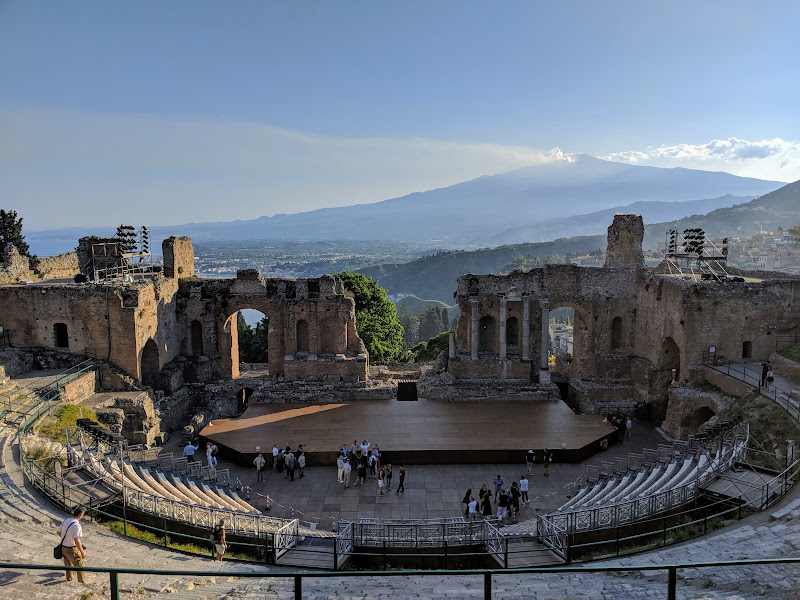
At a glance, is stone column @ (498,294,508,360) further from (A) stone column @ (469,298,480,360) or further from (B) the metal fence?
(B) the metal fence

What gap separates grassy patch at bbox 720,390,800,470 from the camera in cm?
1634

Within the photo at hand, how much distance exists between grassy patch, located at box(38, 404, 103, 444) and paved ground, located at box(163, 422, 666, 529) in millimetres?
5113

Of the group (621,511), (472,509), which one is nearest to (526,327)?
(472,509)

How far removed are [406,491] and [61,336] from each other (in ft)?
54.3

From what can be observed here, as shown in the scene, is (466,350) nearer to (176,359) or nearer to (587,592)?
(176,359)

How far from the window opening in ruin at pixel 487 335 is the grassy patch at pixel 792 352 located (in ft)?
40.0

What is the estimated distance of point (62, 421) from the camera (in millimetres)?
19359

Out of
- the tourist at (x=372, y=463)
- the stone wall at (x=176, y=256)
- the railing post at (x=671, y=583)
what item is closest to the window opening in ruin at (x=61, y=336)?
the stone wall at (x=176, y=256)

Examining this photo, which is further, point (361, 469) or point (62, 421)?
point (62, 421)

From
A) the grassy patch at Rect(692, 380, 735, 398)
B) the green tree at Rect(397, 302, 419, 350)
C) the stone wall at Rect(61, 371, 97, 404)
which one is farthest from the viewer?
the green tree at Rect(397, 302, 419, 350)

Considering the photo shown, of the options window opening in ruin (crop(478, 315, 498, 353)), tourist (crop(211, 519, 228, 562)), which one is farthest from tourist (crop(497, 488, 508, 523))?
window opening in ruin (crop(478, 315, 498, 353))

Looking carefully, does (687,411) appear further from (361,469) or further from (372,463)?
(361,469)

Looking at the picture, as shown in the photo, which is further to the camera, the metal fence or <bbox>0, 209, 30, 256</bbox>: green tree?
<bbox>0, 209, 30, 256</bbox>: green tree

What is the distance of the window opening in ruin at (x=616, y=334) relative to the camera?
28.8 m
